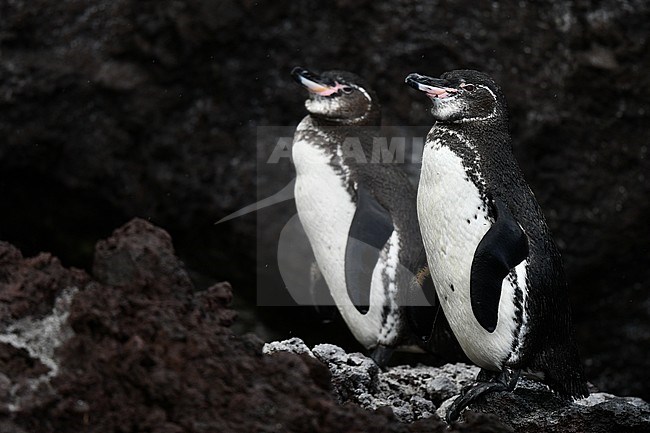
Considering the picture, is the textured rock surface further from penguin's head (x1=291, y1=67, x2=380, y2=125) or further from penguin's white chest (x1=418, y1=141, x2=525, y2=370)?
penguin's head (x1=291, y1=67, x2=380, y2=125)

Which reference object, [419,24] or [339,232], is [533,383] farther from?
[419,24]

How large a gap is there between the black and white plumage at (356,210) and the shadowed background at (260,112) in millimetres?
1419

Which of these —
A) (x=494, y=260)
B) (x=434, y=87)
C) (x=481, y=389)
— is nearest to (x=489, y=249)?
(x=494, y=260)

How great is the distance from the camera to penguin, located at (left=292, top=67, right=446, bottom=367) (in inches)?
136

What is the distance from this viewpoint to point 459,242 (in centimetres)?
287

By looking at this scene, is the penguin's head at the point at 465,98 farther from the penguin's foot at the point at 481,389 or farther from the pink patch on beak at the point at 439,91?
the penguin's foot at the point at 481,389

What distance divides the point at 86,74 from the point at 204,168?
79 cm

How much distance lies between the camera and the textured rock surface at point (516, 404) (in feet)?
9.36

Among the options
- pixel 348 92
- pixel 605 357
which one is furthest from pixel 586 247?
pixel 348 92

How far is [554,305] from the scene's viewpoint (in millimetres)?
2895

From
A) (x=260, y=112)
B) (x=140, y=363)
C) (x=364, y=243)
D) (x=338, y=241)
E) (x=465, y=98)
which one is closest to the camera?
(x=140, y=363)

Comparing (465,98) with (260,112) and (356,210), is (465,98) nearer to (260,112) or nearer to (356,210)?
(356,210)

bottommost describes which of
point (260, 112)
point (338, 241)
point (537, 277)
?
point (260, 112)

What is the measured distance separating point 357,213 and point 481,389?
844 millimetres
